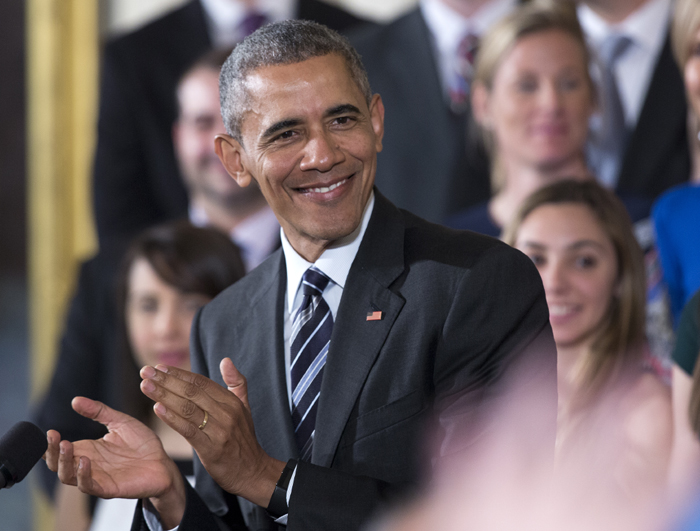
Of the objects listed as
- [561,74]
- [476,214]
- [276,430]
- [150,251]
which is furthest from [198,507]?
[561,74]

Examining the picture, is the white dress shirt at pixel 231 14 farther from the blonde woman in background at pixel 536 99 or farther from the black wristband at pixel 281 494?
the black wristband at pixel 281 494

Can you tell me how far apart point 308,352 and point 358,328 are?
0.09 metres

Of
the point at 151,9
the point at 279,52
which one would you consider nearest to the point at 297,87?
the point at 279,52

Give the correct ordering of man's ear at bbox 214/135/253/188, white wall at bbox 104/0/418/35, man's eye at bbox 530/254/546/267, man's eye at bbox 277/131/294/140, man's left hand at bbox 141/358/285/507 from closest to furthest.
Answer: man's left hand at bbox 141/358/285/507, man's eye at bbox 277/131/294/140, man's ear at bbox 214/135/253/188, man's eye at bbox 530/254/546/267, white wall at bbox 104/0/418/35

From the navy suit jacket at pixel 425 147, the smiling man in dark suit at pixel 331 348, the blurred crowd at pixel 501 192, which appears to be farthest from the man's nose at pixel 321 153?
the navy suit jacket at pixel 425 147

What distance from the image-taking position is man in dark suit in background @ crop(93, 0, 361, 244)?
9.84 ft

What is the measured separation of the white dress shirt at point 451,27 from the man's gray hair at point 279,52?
5.39 ft

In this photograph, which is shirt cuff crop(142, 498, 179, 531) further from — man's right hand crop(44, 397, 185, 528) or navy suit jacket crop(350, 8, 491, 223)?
navy suit jacket crop(350, 8, 491, 223)

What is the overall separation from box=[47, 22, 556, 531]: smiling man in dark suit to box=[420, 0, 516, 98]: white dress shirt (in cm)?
160

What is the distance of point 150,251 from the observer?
8.11 feet

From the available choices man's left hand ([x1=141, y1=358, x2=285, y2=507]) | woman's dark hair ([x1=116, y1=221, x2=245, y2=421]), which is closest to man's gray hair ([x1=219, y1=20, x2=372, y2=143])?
man's left hand ([x1=141, y1=358, x2=285, y2=507])

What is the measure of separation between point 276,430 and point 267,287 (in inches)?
8.6

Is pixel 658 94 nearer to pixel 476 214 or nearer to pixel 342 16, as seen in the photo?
pixel 476 214

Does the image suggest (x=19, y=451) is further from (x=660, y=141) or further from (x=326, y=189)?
(x=660, y=141)
